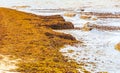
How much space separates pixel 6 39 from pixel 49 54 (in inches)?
132

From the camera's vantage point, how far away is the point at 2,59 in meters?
13.4

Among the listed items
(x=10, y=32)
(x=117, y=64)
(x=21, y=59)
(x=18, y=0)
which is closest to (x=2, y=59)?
(x=21, y=59)

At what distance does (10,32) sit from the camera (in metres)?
19.4

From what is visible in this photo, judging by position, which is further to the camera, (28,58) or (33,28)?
(33,28)

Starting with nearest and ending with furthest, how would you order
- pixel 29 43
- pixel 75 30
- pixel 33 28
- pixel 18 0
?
pixel 29 43
pixel 33 28
pixel 75 30
pixel 18 0

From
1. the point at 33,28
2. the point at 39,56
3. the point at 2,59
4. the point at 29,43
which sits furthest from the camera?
the point at 33,28

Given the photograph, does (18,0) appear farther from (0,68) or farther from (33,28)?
(0,68)

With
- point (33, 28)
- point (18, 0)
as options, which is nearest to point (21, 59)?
point (33, 28)

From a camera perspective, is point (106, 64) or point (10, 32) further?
point (10, 32)

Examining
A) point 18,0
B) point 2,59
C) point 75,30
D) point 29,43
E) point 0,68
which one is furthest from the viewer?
point 18,0

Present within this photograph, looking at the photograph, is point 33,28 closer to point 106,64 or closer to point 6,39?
point 6,39

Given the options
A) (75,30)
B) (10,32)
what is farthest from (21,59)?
(75,30)

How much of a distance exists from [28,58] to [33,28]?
7460mm

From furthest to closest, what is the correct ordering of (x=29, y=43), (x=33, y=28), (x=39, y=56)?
(x=33, y=28), (x=29, y=43), (x=39, y=56)
